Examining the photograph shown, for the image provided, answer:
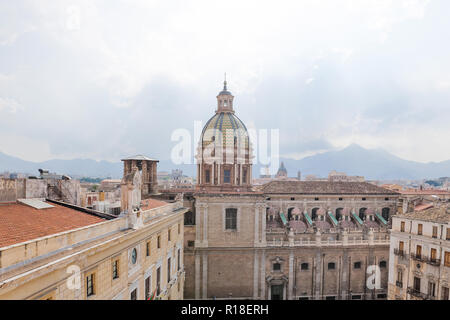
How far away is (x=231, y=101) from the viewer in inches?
1442

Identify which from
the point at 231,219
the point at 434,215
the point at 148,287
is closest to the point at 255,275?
the point at 231,219

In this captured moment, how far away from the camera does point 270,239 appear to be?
30672 mm

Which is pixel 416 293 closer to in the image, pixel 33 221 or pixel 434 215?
pixel 434 215

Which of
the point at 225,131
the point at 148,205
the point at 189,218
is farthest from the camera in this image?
the point at 225,131

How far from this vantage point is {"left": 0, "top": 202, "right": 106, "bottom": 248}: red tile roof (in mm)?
7727

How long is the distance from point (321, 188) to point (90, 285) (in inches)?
1206

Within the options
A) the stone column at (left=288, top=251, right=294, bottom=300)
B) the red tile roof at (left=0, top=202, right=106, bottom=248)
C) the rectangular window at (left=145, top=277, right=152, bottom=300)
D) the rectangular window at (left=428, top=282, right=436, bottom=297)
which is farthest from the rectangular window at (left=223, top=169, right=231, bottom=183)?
the red tile roof at (left=0, top=202, right=106, bottom=248)

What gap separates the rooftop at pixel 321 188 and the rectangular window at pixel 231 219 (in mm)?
5808

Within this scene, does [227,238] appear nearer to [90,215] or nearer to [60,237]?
[90,215]

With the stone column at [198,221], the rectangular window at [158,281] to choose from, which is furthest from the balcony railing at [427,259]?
the rectangular window at [158,281]

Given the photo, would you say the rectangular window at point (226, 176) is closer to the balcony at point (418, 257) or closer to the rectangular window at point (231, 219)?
the rectangular window at point (231, 219)

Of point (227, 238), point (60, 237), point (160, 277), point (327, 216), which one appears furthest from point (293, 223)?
point (60, 237)
